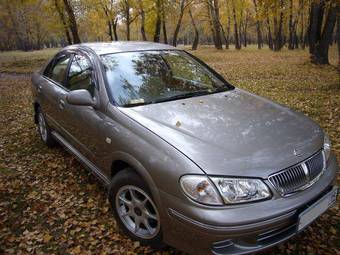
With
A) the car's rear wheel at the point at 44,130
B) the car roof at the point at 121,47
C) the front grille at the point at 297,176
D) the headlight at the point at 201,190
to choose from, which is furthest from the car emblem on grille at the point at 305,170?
the car's rear wheel at the point at 44,130

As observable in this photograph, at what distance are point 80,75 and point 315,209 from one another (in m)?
3.08

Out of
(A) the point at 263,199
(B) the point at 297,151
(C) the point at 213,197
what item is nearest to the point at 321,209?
(B) the point at 297,151

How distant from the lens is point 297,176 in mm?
2631

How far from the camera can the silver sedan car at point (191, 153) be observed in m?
2.44

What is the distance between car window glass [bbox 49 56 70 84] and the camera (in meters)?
4.77

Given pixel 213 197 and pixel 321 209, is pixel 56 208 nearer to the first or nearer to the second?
pixel 213 197

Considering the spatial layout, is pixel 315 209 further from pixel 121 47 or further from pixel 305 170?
pixel 121 47

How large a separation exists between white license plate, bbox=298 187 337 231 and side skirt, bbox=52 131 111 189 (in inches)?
76.4

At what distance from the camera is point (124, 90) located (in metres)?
3.57

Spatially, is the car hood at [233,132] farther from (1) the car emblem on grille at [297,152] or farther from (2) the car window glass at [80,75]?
(2) the car window glass at [80,75]

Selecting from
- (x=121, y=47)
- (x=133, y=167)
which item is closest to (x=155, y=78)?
(x=121, y=47)

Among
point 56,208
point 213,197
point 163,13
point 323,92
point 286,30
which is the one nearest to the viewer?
point 213,197

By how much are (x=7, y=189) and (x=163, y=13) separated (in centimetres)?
2188

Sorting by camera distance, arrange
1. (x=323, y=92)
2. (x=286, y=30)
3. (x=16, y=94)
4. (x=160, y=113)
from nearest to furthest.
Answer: (x=160, y=113), (x=323, y=92), (x=16, y=94), (x=286, y=30)
